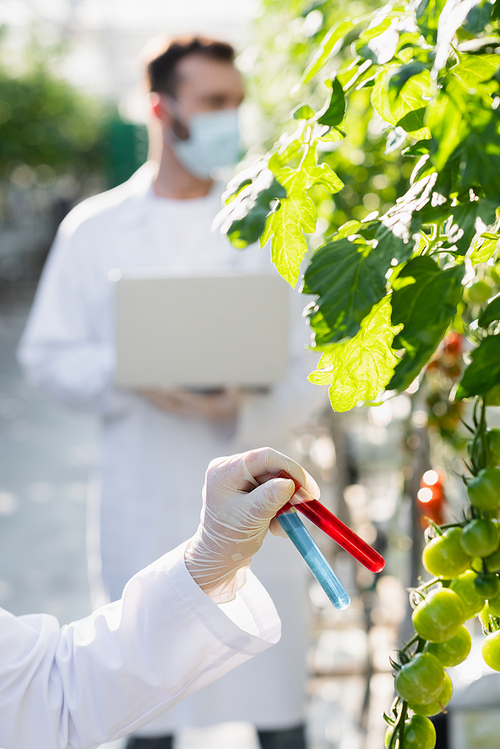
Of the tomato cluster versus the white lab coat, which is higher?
the tomato cluster

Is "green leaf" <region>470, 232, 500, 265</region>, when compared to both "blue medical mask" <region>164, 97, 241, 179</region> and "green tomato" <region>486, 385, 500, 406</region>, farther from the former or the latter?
"blue medical mask" <region>164, 97, 241, 179</region>

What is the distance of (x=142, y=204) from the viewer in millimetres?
1875

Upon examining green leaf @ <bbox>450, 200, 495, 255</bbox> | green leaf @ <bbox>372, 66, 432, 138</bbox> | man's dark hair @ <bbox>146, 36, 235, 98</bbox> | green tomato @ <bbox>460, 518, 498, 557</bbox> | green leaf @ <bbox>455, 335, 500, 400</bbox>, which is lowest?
green tomato @ <bbox>460, 518, 498, 557</bbox>

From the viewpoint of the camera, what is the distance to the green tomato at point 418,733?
0.49m

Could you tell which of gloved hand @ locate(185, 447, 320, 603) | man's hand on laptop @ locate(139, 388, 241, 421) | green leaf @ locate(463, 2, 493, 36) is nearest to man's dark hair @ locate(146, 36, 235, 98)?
man's hand on laptop @ locate(139, 388, 241, 421)

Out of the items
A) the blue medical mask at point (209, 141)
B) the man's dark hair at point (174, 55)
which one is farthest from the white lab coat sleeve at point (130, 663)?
the man's dark hair at point (174, 55)

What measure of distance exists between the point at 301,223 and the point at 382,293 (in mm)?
78

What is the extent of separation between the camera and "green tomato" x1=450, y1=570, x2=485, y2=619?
48cm

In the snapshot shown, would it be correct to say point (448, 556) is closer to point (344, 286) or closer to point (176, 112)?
point (344, 286)

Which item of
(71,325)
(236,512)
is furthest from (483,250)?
(71,325)

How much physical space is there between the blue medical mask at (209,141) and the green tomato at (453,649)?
1.51m

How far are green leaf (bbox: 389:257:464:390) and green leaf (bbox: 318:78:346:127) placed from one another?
0.10 m

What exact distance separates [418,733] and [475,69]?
0.42 m

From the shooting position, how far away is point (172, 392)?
1.60 m
